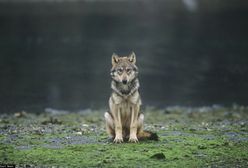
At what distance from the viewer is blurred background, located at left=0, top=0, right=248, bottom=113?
42.6 meters

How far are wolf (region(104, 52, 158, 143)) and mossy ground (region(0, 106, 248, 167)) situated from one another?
1.69ft

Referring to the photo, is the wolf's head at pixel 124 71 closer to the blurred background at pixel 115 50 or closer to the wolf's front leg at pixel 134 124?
the wolf's front leg at pixel 134 124

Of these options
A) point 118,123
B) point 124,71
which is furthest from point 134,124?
point 124,71

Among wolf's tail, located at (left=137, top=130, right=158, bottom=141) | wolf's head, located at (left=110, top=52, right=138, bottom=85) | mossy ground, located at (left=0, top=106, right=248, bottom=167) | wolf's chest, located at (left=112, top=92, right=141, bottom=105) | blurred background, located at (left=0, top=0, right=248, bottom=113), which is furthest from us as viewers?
blurred background, located at (left=0, top=0, right=248, bottom=113)

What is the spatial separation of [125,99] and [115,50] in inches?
1692

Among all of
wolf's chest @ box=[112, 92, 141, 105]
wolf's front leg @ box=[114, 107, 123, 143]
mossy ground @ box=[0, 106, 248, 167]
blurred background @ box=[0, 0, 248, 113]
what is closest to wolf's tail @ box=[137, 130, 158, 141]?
mossy ground @ box=[0, 106, 248, 167]

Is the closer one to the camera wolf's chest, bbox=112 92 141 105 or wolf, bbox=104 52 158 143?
wolf, bbox=104 52 158 143

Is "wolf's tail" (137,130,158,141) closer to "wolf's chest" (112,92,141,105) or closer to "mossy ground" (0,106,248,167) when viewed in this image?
"mossy ground" (0,106,248,167)

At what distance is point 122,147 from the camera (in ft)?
61.5

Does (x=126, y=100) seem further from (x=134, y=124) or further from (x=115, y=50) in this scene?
(x=115, y=50)

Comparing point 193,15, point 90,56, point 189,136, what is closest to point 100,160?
point 189,136

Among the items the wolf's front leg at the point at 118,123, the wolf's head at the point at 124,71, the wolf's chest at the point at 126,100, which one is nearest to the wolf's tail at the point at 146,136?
the wolf's front leg at the point at 118,123

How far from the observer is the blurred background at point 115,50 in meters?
42.6

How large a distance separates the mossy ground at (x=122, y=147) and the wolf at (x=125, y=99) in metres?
0.52
